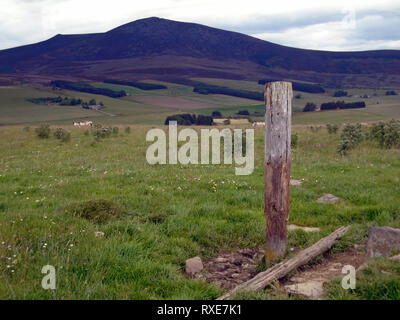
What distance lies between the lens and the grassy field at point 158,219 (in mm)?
5332

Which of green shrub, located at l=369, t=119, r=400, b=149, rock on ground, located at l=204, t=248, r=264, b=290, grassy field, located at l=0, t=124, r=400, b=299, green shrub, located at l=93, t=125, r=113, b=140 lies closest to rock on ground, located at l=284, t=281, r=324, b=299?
grassy field, located at l=0, t=124, r=400, b=299

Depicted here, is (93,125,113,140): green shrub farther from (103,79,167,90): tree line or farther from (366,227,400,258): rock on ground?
(103,79,167,90): tree line

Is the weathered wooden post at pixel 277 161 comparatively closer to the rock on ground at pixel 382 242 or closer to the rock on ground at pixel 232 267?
the rock on ground at pixel 232 267

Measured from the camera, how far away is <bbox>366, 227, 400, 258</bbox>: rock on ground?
607 cm

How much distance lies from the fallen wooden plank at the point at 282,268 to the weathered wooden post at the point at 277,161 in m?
0.44

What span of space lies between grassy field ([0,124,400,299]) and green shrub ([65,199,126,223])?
7cm

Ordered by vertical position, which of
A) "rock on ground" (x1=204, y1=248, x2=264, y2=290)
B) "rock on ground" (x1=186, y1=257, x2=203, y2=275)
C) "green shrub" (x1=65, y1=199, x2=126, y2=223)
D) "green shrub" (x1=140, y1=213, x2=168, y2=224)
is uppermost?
"green shrub" (x1=65, y1=199, x2=126, y2=223)

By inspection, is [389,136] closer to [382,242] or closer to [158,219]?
[382,242]

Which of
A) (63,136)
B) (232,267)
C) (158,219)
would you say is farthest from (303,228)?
(63,136)

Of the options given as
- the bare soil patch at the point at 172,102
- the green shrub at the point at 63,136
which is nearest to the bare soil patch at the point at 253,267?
the green shrub at the point at 63,136

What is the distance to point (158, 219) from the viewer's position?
27.1 feet

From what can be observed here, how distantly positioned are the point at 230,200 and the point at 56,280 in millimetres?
5417

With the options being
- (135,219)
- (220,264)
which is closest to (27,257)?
(135,219)

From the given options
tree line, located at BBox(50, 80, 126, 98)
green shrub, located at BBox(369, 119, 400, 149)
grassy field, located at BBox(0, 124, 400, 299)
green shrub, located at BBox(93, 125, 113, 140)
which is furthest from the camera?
tree line, located at BBox(50, 80, 126, 98)
